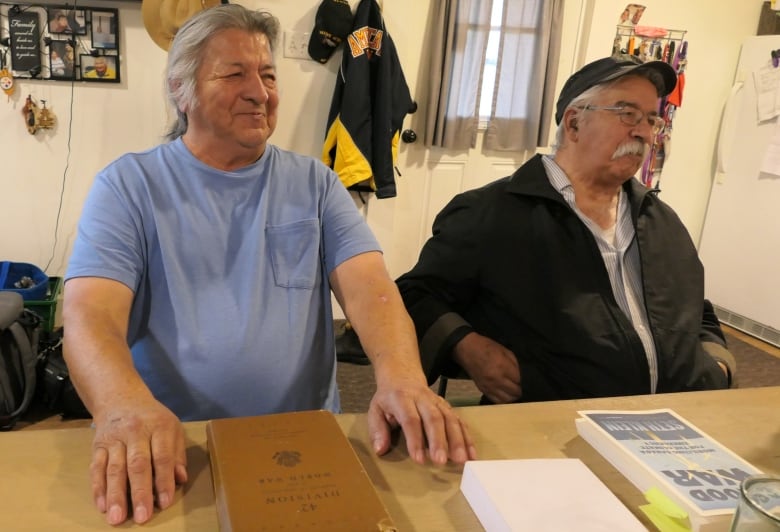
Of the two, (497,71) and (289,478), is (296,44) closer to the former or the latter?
(497,71)

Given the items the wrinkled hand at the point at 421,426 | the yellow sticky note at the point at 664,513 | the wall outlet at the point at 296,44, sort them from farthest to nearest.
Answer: the wall outlet at the point at 296,44 < the wrinkled hand at the point at 421,426 < the yellow sticky note at the point at 664,513

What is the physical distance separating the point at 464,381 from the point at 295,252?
1876mm

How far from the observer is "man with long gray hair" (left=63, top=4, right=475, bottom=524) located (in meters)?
1.02

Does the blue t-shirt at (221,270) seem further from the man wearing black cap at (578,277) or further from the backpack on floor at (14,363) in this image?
the backpack on floor at (14,363)

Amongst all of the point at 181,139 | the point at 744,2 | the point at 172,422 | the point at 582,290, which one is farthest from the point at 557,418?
the point at 744,2

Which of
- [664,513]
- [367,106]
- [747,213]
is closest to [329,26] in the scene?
[367,106]

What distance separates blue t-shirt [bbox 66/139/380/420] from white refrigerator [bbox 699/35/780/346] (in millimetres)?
3231

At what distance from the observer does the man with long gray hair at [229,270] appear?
1.02 meters

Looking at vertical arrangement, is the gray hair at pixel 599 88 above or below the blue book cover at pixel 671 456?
above

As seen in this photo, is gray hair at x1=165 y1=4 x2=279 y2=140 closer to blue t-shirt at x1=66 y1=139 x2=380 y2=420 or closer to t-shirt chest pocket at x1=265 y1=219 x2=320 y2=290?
blue t-shirt at x1=66 y1=139 x2=380 y2=420

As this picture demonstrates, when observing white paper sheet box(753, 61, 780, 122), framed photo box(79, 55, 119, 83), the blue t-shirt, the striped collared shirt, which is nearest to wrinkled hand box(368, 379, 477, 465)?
the blue t-shirt

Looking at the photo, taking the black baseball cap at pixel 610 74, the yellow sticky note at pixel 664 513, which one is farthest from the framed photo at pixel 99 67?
the yellow sticky note at pixel 664 513

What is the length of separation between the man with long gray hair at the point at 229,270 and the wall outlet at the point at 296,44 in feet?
5.63

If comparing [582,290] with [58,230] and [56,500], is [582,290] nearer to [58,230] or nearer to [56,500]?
[56,500]
